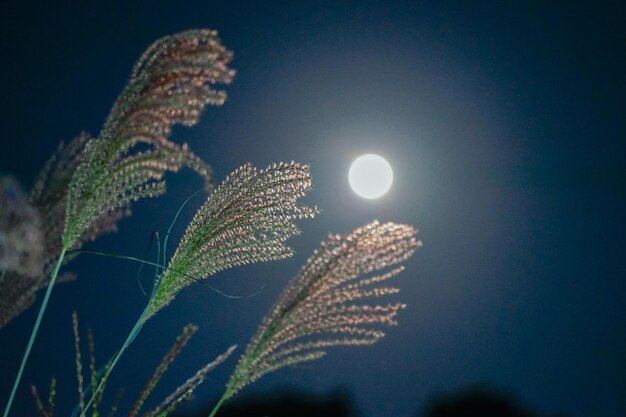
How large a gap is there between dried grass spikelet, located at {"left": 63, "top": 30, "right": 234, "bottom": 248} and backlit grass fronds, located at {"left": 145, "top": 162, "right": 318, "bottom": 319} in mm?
105

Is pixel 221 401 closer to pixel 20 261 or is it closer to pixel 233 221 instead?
pixel 233 221

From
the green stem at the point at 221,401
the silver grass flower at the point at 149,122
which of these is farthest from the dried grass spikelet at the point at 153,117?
the green stem at the point at 221,401

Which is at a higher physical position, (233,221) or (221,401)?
(233,221)

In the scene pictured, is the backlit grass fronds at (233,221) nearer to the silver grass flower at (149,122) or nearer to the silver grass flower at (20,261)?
the silver grass flower at (149,122)

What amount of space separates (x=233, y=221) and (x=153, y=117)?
1.26 ft

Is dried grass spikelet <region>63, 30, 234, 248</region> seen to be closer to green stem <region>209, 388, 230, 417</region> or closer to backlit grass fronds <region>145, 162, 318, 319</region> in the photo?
backlit grass fronds <region>145, 162, 318, 319</region>

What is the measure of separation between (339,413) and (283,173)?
16919 millimetres

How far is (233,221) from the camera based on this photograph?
1.66 metres

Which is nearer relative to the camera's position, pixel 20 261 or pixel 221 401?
pixel 221 401

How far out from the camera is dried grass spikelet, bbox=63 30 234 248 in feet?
5.42

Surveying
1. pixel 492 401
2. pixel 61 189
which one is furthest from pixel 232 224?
pixel 492 401

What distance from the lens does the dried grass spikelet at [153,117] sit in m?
1.65

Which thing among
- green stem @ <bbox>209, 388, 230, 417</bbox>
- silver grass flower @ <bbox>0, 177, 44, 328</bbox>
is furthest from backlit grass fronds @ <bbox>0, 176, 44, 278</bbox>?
green stem @ <bbox>209, 388, 230, 417</bbox>

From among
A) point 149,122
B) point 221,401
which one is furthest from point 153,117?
point 221,401
